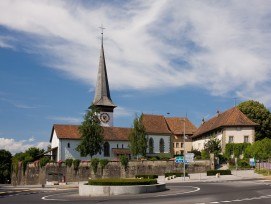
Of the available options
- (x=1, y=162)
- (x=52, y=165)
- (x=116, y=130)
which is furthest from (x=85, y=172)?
(x=1, y=162)

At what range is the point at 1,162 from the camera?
399ft

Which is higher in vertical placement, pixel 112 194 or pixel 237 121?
pixel 237 121

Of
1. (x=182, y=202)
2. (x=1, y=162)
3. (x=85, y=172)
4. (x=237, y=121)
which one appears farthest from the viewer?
(x=1, y=162)

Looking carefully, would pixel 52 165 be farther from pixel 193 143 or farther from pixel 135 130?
pixel 193 143

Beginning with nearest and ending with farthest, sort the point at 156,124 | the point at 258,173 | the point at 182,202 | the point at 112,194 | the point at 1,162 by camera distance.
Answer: the point at 182,202 → the point at 112,194 → the point at 258,173 → the point at 156,124 → the point at 1,162

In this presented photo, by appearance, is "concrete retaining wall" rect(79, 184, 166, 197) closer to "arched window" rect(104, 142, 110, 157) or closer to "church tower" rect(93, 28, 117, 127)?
"arched window" rect(104, 142, 110, 157)

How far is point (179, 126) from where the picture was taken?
348ft

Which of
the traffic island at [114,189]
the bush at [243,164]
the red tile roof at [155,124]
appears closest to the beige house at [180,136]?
the red tile roof at [155,124]

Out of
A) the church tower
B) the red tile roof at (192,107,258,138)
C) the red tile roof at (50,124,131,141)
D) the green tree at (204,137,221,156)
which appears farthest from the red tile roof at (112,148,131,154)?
the red tile roof at (192,107,258,138)

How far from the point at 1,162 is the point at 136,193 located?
98540 mm

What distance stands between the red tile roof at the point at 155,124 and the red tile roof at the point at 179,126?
6961mm

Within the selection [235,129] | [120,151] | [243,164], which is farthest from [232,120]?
[120,151]

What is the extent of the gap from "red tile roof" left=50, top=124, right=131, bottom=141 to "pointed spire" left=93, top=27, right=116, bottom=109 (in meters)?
10.5

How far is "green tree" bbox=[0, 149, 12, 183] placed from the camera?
120125 mm
